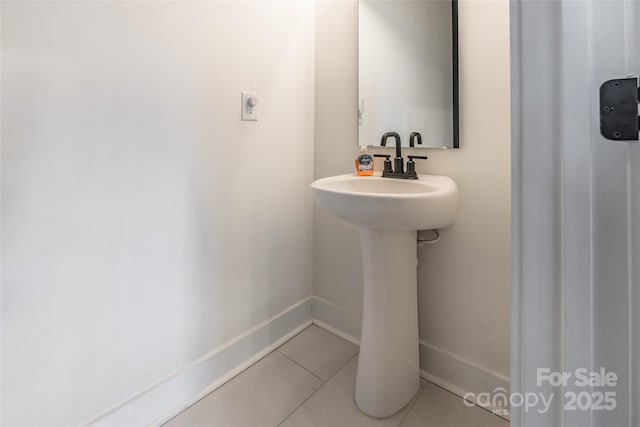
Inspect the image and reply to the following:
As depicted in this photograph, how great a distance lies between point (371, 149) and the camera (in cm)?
142

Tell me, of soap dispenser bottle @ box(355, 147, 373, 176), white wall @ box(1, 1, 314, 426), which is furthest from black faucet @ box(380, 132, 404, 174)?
white wall @ box(1, 1, 314, 426)

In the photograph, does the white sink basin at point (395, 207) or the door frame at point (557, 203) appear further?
the white sink basin at point (395, 207)

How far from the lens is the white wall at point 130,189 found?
83 centimetres

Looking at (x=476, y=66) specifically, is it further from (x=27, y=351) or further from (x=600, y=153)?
(x=27, y=351)

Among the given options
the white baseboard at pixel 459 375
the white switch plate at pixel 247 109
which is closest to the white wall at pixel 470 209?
the white baseboard at pixel 459 375

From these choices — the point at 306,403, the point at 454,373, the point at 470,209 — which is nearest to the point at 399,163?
the point at 470,209

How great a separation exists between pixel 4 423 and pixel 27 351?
0.19 m

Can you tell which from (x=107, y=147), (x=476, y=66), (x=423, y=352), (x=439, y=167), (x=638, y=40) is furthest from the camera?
(x=423, y=352)

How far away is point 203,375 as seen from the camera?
48.7 inches

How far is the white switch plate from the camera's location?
1299mm

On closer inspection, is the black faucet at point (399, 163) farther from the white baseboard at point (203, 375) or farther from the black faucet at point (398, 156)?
the white baseboard at point (203, 375)

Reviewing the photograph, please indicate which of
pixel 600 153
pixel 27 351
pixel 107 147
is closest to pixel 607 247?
pixel 600 153

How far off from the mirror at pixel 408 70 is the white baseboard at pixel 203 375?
0.98m

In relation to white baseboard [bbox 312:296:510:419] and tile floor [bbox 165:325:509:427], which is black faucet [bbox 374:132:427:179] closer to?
white baseboard [bbox 312:296:510:419]
